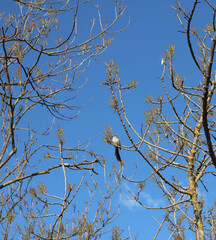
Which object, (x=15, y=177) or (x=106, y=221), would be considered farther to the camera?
(x=106, y=221)

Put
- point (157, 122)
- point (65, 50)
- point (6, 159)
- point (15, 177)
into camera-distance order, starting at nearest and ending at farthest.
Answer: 1. point (6, 159)
2. point (15, 177)
3. point (65, 50)
4. point (157, 122)

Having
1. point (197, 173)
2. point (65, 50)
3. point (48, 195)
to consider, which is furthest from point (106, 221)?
point (65, 50)

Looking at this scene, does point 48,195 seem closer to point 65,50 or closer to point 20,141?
point 20,141

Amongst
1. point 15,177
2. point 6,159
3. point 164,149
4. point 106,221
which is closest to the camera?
point 6,159

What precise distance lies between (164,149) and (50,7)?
242 cm

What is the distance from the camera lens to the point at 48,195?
3.22 metres

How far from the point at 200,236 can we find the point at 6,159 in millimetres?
2347

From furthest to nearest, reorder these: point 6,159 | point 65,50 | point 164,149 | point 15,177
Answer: point 164,149 → point 65,50 → point 15,177 → point 6,159

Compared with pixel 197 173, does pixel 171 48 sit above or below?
above

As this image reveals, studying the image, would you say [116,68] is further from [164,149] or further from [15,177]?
[15,177]

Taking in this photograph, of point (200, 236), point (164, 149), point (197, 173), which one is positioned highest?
point (164, 149)

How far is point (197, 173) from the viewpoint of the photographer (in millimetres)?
3889

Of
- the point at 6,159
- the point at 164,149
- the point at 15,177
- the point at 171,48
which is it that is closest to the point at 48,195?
the point at 15,177

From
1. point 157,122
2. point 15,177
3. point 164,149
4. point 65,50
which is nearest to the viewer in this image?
point 15,177
